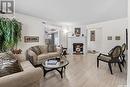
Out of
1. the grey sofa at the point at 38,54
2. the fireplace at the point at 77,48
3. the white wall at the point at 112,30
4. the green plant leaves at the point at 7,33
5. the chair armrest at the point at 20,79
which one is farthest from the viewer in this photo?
the fireplace at the point at 77,48

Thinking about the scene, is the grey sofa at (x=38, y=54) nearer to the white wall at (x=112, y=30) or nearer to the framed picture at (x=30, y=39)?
the framed picture at (x=30, y=39)

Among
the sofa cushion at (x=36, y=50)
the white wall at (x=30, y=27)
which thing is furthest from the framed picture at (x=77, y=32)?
the sofa cushion at (x=36, y=50)

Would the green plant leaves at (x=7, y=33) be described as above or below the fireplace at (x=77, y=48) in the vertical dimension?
above

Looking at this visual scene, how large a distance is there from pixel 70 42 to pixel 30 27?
3.91 meters

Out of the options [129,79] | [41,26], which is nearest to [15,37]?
[41,26]

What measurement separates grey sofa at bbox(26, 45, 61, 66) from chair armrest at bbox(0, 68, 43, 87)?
8.35 ft

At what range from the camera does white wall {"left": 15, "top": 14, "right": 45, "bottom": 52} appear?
5.44 metres

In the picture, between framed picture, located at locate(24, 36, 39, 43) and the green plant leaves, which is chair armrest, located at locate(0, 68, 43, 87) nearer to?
the green plant leaves

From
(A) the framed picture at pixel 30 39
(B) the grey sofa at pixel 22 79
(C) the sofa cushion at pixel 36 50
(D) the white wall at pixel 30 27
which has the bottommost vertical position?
(B) the grey sofa at pixel 22 79

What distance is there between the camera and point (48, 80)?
3373 mm

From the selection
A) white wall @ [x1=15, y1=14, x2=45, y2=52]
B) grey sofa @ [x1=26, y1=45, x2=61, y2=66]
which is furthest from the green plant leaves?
white wall @ [x1=15, y1=14, x2=45, y2=52]

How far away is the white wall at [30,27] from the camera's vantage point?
5.44 meters

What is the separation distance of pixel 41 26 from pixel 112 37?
425cm

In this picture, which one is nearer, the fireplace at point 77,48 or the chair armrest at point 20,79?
the chair armrest at point 20,79
